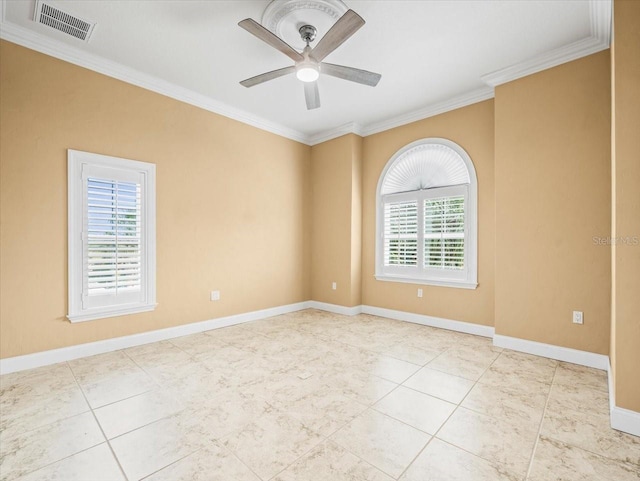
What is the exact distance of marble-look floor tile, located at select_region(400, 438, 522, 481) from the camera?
1.53 meters

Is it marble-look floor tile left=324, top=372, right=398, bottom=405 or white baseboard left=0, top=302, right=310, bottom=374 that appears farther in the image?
white baseboard left=0, top=302, right=310, bottom=374

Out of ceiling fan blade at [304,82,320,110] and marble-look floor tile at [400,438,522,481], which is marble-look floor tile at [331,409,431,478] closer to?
marble-look floor tile at [400,438,522,481]

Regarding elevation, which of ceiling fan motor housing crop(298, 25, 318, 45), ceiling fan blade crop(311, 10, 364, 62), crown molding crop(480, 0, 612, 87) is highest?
crown molding crop(480, 0, 612, 87)

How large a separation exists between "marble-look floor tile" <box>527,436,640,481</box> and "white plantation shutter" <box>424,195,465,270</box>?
8.40 feet

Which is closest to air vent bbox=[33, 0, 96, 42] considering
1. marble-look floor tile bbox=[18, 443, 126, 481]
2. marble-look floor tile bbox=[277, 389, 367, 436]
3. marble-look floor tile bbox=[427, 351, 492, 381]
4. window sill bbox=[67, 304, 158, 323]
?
window sill bbox=[67, 304, 158, 323]

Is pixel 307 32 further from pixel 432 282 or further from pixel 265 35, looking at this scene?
pixel 432 282

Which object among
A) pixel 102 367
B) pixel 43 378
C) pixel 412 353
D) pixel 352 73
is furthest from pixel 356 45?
pixel 43 378

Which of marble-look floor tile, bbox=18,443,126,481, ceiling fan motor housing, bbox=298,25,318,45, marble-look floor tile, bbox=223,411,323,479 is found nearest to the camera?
marble-look floor tile, bbox=18,443,126,481

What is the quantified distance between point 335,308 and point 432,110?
3.44m

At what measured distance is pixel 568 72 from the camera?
10.0 ft

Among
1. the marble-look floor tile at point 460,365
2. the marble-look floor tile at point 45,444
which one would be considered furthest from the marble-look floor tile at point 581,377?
the marble-look floor tile at point 45,444

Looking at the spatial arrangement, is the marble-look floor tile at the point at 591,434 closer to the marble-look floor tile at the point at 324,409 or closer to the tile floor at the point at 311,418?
the tile floor at the point at 311,418

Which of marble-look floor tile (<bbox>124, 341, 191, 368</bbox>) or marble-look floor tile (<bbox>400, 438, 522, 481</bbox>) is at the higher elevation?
marble-look floor tile (<bbox>400, 438, 522, 481</bbox>)

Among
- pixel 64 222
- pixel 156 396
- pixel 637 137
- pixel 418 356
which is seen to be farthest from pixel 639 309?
pixel 64 222
